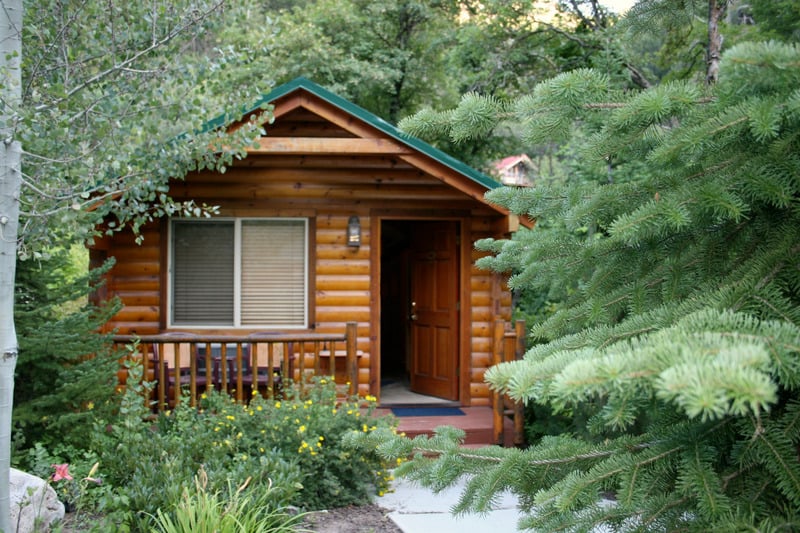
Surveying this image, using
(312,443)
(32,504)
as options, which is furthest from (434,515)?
(32,504)

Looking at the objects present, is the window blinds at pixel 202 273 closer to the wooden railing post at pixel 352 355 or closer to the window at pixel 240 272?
the window at pixel 240 272

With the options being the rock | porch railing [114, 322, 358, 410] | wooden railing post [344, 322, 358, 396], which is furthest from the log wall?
the rock

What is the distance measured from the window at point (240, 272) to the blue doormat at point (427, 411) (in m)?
1.63

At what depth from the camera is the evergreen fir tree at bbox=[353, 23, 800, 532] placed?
139 centimetres

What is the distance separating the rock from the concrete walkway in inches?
92.8

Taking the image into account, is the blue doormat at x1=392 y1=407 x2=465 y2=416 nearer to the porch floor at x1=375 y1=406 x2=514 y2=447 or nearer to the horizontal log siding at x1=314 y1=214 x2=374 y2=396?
the porch floor at x1=375 y1=406 x2=514 y2=447

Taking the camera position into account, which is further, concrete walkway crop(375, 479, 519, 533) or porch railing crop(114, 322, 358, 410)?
porch railing crop(114, 322, 358, 410)

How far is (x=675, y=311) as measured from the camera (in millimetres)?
1708

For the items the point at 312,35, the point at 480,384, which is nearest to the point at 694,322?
the point at 480,384

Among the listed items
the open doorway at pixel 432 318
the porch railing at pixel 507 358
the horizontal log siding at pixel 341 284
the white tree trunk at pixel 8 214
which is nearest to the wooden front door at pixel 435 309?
the open doorway at pixel 432 318

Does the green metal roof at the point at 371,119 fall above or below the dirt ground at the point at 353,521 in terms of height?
above

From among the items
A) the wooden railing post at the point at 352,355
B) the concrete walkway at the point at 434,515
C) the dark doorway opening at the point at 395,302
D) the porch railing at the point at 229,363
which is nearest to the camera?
the concrete walkway at the point at 434,515

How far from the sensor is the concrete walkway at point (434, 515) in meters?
5.14

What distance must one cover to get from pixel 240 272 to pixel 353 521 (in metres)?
4.25
